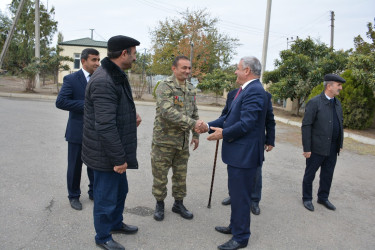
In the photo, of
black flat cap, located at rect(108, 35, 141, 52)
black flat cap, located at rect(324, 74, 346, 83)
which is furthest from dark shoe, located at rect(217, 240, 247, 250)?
black flat cap, located at rect(324, 74, 346, 83)

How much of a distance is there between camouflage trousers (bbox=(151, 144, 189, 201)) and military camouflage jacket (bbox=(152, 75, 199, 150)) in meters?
0.10

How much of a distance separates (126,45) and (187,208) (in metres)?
2.33

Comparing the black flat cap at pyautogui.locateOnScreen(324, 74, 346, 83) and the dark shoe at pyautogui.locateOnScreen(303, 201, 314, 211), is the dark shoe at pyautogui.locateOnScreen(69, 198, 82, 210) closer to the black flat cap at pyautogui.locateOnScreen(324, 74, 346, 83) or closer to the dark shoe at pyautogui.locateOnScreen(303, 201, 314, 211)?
the dark shoe at pyautogui.locateOnScreen(303, 201, 314, 211)

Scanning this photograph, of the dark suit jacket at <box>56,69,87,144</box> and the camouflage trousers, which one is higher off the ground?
the dark suit jacket at <box>56,69,87,144</box>

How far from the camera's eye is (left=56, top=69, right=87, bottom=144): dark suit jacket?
11.7 feet

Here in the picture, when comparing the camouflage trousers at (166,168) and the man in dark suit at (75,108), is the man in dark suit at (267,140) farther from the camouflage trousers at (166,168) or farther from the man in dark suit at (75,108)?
the man in dark suit at (75,108)

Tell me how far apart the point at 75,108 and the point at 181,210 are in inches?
72.8

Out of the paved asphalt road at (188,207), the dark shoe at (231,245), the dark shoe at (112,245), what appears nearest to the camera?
the dark shoe at (112,245)

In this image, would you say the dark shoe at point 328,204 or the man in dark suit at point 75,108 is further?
A: the dark shoe at point 328,204

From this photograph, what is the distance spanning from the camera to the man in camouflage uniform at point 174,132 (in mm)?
3469

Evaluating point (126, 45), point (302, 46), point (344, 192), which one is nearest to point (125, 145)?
point (126, 45)

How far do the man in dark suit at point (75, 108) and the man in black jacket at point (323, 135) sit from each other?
9.99 ft

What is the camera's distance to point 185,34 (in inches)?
1041

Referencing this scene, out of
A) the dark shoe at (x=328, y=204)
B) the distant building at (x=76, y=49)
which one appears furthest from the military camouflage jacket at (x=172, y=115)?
the distant building at (x=76, y=49)
